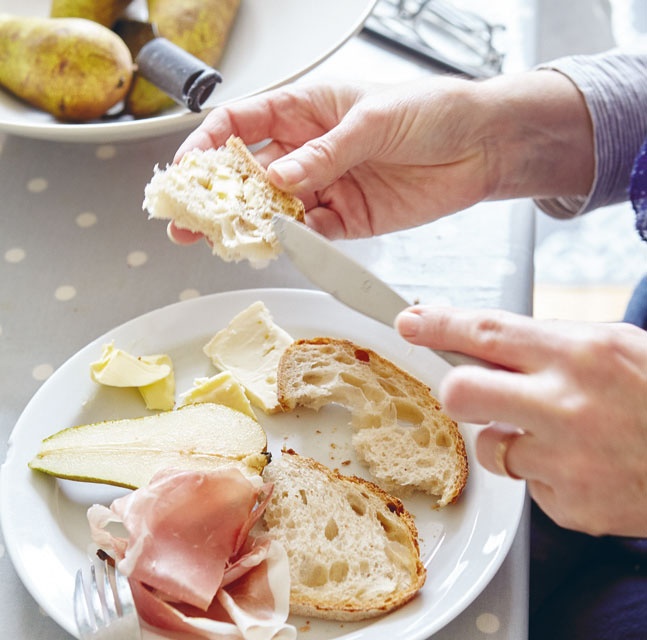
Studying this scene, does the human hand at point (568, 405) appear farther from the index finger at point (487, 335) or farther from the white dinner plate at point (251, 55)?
the white dinner plate at point (251, 55)

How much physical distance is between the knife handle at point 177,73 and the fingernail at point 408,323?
0.54 m

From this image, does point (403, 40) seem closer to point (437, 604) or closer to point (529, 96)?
point (529, 96)

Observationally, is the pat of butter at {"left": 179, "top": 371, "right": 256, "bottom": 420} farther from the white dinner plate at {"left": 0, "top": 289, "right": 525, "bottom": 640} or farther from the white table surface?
the white table surface

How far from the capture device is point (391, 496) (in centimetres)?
87

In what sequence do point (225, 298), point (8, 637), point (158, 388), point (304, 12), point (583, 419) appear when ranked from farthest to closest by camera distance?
point (304, 12)
point (225, 298)
point (158, 388)
point (8, 637)
point (583, 419)

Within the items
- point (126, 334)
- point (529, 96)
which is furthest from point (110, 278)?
point (529, 96)

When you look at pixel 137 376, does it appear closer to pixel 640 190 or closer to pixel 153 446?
pixel 153 446

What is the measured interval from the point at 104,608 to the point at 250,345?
0.39 metres

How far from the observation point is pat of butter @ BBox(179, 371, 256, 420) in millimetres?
952

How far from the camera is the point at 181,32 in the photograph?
48.7 inches

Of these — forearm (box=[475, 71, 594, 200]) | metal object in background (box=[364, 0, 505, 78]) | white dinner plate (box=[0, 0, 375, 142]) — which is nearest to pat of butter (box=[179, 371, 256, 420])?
white dinner plate (box=[0, 0, 375, 142])

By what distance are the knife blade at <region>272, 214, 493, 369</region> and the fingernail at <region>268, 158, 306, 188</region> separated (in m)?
0.06

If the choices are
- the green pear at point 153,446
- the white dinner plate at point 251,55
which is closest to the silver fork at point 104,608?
the green pear at point 153,446

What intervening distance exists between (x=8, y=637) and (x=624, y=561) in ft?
2.27
